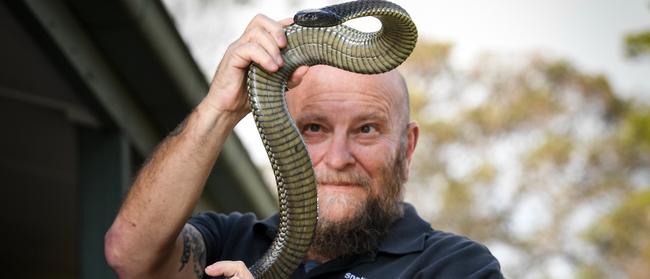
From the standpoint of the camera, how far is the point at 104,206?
5.79 metres

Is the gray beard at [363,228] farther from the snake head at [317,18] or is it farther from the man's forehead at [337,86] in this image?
the snake head at [317,18]

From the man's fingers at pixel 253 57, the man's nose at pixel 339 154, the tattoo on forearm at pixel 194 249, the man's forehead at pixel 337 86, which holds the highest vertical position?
the man's fingers at pixel 253 57

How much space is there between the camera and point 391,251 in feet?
12.5

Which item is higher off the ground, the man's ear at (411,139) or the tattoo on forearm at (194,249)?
the man's ear at (411,139)

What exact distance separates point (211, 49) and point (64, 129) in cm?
170

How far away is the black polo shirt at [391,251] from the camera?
364cm

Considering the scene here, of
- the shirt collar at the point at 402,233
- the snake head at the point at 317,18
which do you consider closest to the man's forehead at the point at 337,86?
the shirt collar at the point at 402,233

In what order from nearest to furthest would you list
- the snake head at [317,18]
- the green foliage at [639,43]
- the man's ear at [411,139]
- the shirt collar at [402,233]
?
the snake head at [317,18] < the shirt collar at [402,233] < the man's ear at [411,139] < the green foliage at [639,43]

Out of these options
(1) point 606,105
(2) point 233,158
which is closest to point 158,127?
(2) point 233,158

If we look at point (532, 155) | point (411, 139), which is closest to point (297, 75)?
point (411, 139)

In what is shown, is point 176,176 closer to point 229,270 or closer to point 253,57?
point 229,270

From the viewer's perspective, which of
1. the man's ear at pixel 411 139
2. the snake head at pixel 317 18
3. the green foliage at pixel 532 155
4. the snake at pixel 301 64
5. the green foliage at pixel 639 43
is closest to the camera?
the snake head at pixel 317 18

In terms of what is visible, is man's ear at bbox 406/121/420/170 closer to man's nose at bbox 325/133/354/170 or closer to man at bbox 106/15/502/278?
man at bbox 106/15/502/278

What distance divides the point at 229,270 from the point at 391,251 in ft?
2.63
